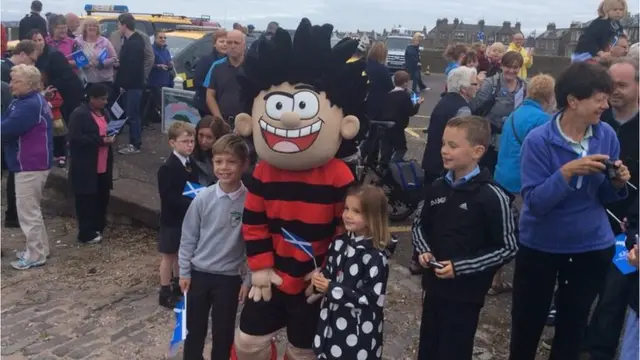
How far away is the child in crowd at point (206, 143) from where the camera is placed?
13.5ft

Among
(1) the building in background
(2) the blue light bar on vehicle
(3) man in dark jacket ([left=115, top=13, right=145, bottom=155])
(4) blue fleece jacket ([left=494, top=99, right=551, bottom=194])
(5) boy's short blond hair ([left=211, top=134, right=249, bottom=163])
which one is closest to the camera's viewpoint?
(5) boy's short blond hair ([left=211, top=134, right=249, bottom=163])

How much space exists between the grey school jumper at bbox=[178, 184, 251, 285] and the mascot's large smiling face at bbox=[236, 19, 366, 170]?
424 mm

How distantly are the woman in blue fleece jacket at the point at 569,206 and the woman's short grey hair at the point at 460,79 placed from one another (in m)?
1.99

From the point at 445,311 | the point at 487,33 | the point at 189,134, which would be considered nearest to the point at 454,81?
the point at 189,134

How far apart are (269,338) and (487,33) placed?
61.2m

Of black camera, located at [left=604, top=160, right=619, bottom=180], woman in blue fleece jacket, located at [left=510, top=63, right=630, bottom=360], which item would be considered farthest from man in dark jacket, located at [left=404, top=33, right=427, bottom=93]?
black camera, located at [left=604, top=160, right=619, bottom=180]

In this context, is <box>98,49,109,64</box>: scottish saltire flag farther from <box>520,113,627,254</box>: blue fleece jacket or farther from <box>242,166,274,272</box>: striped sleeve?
<box>520,113,627,254</box>: blue fleece jacket

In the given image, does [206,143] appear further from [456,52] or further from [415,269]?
[456,52]

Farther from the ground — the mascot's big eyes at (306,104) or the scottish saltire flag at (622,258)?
the mascot's big eyes at (306,104)

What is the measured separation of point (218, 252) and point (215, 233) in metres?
0.11

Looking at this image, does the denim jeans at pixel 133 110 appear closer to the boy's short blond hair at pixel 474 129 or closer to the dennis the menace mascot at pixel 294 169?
the dennis the menace mascot at pixel 294 169

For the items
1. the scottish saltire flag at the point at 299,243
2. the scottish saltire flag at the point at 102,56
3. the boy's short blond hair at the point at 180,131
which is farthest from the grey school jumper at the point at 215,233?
the scottish saltire flag at the point at 102,56

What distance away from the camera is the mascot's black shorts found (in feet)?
10.5

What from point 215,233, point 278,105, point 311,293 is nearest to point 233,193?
point 215,233
